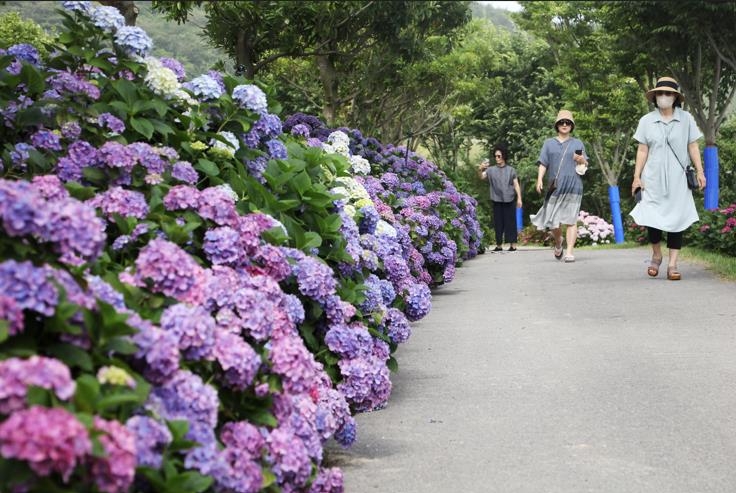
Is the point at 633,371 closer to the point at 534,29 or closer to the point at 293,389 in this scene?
the point at 293,389

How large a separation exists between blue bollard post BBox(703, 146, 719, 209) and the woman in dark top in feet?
13.7

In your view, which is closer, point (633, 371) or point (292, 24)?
point (633, 371)

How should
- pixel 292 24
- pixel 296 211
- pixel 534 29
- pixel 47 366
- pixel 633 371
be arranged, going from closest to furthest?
pixel 47 366
pixel 296 211
pixel 633 371
pixel 292 24
pixel 534 29

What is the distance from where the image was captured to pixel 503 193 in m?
20.0

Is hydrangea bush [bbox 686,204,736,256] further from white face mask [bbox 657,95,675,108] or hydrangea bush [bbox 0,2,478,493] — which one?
hydrangea bush [bbox 0,2,478,493]

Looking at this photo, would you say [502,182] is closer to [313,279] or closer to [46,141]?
[313,279]

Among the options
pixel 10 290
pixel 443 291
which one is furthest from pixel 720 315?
pixel 10 290

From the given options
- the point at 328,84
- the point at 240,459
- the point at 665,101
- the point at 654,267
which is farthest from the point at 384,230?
the point at 328,84

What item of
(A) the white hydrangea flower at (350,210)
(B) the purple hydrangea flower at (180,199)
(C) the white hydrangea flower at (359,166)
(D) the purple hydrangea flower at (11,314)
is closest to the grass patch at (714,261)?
(C) the white hydrangea flower at (359,166)

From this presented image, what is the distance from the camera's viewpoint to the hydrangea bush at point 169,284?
8.23 ft

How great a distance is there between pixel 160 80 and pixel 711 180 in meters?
19.3

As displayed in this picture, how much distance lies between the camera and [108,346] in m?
2.79

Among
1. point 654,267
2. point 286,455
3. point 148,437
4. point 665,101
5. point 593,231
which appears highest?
point 665,101

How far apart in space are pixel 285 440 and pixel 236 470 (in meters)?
0.34
